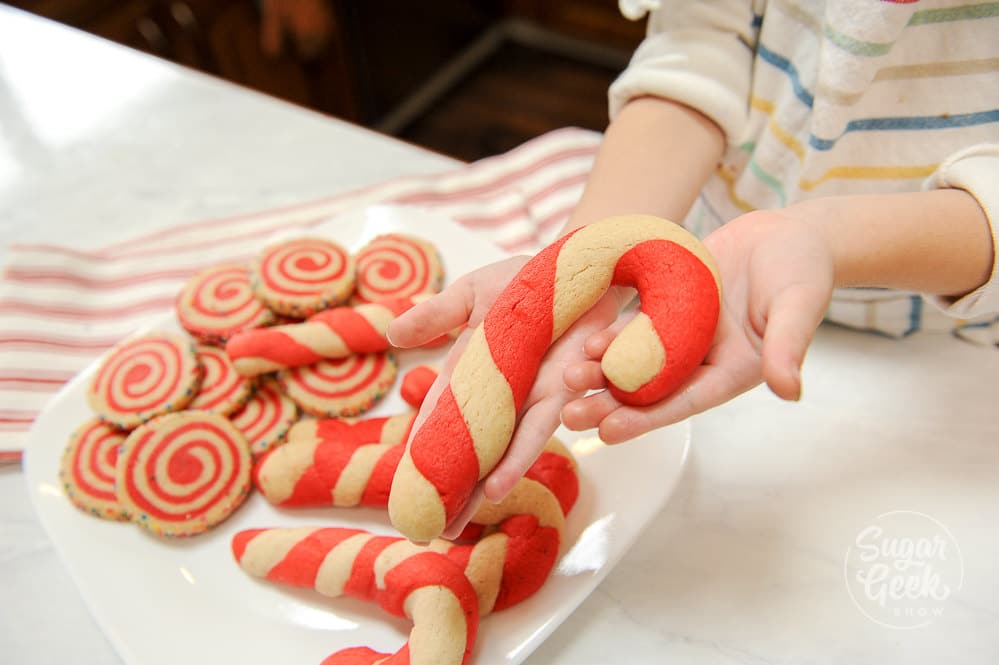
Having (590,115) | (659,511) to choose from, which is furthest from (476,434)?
(590,115)

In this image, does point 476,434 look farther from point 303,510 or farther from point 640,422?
point 303,510

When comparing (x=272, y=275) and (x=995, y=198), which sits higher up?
(x=995, y=198)

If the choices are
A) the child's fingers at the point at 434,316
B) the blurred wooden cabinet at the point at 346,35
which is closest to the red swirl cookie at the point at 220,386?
the child's fingers at the point at 434,316

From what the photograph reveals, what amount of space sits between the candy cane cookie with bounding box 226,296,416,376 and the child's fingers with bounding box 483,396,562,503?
0.30 m

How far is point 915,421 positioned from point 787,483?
0.15m

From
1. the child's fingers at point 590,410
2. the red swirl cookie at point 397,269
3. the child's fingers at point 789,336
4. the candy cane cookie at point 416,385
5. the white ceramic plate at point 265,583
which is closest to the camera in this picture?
the child's fingers at point 789,336

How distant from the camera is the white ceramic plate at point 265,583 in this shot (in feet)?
2.18

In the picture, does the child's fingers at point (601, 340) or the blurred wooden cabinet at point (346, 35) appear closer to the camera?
the child's fingers at point (601, 340)

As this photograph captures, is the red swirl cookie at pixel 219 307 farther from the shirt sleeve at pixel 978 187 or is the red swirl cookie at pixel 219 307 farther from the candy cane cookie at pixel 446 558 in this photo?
the shirt sleeve at pixel 978 187

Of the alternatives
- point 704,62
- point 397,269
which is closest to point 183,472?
point 397,269

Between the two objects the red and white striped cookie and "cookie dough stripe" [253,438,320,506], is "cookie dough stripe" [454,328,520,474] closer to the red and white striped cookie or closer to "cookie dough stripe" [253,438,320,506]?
the red and white striped cookie

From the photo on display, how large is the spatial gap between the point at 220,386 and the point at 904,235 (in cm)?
67

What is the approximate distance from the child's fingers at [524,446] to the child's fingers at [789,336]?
0.53ft

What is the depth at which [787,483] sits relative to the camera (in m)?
0.73
